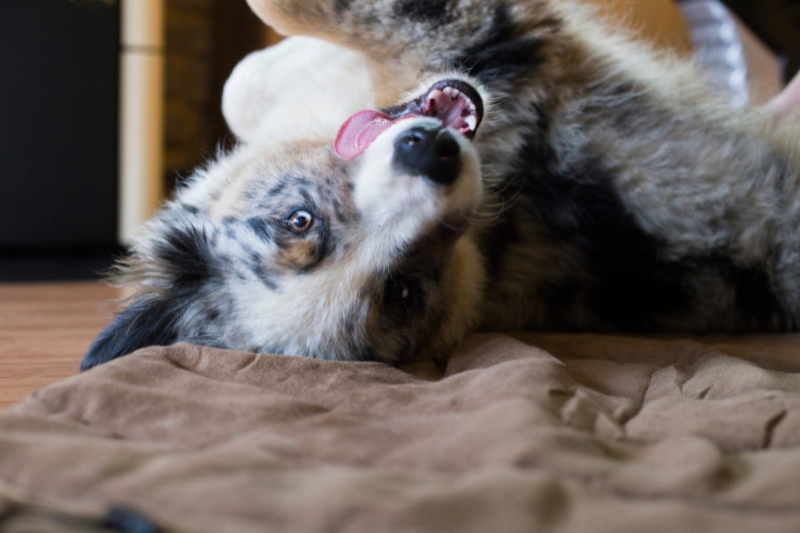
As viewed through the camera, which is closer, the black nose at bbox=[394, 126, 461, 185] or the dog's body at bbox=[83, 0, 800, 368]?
the black nose at bbox=[394, 126, 461, 185]

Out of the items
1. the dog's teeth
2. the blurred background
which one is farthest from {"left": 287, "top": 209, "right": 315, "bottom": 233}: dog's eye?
the blurred background

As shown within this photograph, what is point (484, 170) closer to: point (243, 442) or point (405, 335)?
point (405, 335)

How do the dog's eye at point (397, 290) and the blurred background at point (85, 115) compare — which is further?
the blurred background at point (85, 115)

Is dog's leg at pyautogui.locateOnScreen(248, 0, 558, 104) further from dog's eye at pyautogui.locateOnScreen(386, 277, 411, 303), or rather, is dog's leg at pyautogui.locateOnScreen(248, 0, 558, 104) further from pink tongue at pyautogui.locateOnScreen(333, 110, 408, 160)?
dog's eye at pyautogui.locateOnScreen(386, 277, 411, 303)

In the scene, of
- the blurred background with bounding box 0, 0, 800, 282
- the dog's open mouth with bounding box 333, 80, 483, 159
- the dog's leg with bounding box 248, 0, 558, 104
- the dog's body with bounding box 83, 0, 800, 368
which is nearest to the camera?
the dog's body with bounding box 83, 0, 800, 368

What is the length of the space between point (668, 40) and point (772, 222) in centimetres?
113

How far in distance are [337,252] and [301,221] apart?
10 centimetres

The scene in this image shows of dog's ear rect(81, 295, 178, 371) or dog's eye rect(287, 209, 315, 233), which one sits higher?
dog's eye rect(287, 209, 315, 233)

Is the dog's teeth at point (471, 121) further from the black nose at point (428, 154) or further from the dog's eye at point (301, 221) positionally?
the dog's eye at point (301, 221)

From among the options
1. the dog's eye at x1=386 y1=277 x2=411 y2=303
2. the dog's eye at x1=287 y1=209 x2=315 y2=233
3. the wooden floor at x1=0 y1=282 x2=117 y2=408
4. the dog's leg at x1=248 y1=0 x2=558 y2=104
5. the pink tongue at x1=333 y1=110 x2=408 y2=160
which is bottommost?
the wooden floor at x1=0 y1=282 x2=117 y2=408

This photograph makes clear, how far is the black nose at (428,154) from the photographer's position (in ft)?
4.85

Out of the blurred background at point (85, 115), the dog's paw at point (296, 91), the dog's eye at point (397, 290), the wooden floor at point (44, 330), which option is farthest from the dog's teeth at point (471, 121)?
the blurred background at point (85, 115)

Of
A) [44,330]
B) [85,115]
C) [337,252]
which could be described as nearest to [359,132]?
[337,252]

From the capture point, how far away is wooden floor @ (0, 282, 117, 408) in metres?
1.81
